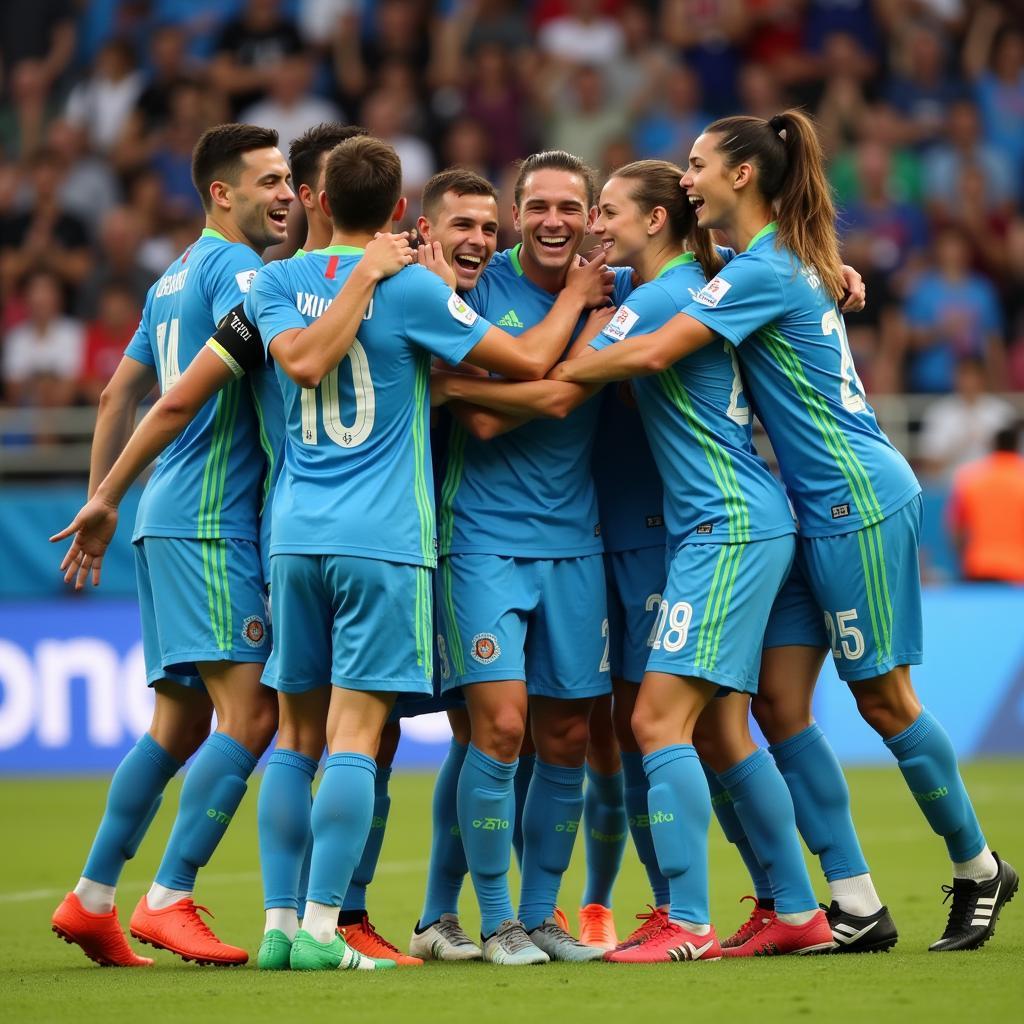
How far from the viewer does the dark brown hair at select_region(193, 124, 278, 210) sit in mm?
6258

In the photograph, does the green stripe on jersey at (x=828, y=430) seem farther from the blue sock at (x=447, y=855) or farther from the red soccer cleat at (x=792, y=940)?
the blue sock at (x=447, y=855)

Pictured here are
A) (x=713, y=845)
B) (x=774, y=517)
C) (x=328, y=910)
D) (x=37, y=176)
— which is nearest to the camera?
(x=328, y=910)

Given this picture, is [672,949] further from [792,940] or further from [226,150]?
[226,150]

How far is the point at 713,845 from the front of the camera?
365 inches

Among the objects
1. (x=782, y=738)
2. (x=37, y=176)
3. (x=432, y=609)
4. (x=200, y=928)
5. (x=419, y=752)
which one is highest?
(x=37, y=176)

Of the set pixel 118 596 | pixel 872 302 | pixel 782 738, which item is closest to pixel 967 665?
pixel 872 302

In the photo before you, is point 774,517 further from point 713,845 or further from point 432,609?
point 713,845

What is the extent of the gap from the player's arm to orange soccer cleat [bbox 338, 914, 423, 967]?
1.78 metres

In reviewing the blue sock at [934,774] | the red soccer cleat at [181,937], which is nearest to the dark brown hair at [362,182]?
the red soccer cleat at [181,937]

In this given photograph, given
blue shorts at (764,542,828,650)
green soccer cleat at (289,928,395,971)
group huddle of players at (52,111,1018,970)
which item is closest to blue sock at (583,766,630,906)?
group huddle of players at (52,111,1018,970)

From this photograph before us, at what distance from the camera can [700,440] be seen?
5.80 m

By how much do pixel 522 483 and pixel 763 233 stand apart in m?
1.09

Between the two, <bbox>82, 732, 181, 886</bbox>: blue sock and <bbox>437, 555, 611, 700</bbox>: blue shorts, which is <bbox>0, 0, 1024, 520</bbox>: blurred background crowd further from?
<bbox>437, 555, 611, 700</bbox>: blue shorts

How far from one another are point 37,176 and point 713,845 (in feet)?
31.3
